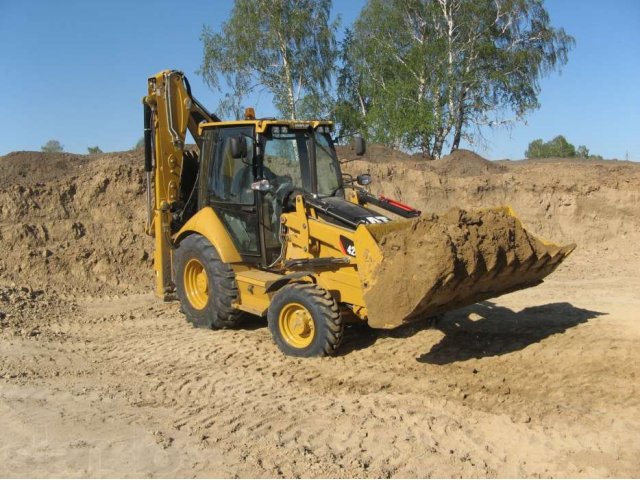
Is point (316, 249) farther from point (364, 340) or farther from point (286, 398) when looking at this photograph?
point (286, 398)

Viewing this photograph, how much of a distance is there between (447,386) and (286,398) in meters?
1.36

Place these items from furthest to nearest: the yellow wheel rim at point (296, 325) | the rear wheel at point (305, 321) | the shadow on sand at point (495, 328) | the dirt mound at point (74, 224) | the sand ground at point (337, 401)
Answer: the dirt mound at point (74, 224) → the shadow on sand at point (495, 328) → the yellow wheel rim at point (296, 325) → the rear wheel at point (305, 321) → the sand ground at point (337, 401)

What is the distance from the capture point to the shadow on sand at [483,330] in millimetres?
6348

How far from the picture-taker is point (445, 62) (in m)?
24.6

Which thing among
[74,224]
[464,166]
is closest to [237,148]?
[74,224]

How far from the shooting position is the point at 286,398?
5.23m

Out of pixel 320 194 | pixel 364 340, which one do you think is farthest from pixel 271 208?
pixel 364 340

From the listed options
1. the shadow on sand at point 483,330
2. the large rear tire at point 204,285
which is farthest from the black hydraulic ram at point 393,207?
the large rear tire at point 204,285

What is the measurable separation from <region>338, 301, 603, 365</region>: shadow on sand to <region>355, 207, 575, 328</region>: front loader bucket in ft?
2.46

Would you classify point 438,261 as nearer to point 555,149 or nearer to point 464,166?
point 464,166

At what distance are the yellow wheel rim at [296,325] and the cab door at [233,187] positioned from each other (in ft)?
2.94

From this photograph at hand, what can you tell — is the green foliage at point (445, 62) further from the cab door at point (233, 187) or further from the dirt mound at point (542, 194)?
the cab door at point (233, 187)

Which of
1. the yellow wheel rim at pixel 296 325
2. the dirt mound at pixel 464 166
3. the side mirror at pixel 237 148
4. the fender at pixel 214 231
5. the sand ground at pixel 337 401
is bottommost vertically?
the sand ground at pixel 337 401

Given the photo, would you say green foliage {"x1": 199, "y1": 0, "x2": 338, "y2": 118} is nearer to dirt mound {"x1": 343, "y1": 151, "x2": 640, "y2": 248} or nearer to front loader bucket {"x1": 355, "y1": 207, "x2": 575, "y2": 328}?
dirt mound {"x1": 343, "y1": 151, "x2": 640, "y2": 248}
